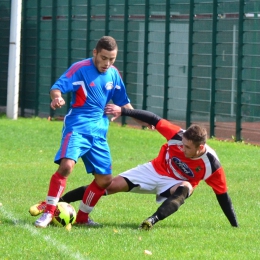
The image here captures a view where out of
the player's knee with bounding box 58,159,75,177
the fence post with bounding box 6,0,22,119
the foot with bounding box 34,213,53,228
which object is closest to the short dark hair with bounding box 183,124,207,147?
the player's knee with bounding box 58,159,75,177

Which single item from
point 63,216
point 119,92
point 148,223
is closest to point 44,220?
point 63,216

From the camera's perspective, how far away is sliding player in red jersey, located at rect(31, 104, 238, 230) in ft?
25.0

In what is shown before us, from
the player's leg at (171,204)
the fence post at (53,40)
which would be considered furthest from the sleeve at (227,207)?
the fence post at (53,40)

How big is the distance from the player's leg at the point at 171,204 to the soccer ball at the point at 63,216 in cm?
71

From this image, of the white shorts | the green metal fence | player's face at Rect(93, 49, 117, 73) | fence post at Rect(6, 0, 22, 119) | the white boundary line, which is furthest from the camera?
fence post at Rect(6, 0, 22, 119)

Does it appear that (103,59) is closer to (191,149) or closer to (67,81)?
(67,81)

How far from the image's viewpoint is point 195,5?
1820 cm

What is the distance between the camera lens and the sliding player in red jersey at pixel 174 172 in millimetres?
7633

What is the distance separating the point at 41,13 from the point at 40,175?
11.6 m

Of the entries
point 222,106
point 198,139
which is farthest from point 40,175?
point 222,106

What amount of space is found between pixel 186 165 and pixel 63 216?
1297 millimetres

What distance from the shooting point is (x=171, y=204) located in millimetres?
7672

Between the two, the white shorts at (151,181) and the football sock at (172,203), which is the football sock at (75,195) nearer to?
the white shorts at (151,181)

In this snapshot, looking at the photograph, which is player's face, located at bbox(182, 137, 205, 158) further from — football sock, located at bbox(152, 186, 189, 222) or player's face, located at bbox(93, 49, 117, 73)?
player's face, located at bbox(93, 49, 117, 73)
